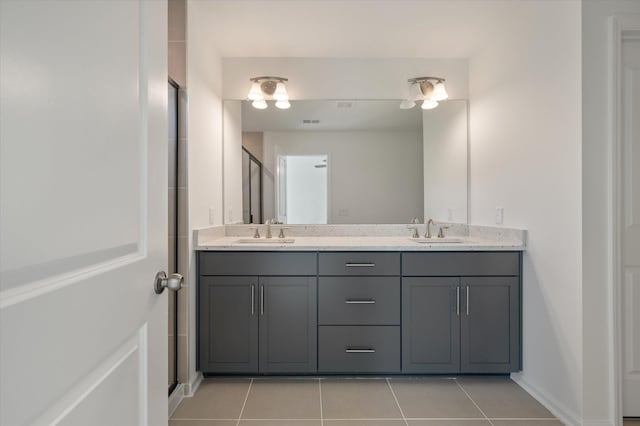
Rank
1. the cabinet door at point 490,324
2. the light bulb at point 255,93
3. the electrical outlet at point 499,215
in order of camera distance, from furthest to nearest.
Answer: the light bulb at point 255,93 < the electrical outlet at point 499,215 < the cabinet door at point 490,324

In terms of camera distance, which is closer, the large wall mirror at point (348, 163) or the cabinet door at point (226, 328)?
the cabinet door at point (226, 328)

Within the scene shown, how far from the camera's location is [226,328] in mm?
2539

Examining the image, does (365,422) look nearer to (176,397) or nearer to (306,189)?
(176,397)

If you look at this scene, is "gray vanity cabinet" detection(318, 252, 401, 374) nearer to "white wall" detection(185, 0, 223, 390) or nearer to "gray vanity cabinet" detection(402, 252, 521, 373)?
"gray vanity cabinet" detection(402, 252, 521, 373)

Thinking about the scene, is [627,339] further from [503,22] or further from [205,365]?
[205,365]

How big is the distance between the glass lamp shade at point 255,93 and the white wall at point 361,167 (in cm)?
30

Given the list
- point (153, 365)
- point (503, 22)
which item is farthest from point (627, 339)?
point (153, 365)

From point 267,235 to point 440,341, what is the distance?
59.4 inches

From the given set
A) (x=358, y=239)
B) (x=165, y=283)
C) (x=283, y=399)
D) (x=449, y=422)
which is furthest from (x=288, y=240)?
(x=165, y=283)

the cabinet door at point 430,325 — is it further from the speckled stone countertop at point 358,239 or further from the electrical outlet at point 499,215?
the electrical outlet at point 499,215

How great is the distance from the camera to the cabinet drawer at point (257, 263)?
2.54 m

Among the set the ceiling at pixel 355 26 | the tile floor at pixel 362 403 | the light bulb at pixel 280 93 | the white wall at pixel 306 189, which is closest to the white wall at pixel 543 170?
the ceiling at pixel 355 26

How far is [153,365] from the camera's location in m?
0.94

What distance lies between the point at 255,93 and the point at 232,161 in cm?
57
